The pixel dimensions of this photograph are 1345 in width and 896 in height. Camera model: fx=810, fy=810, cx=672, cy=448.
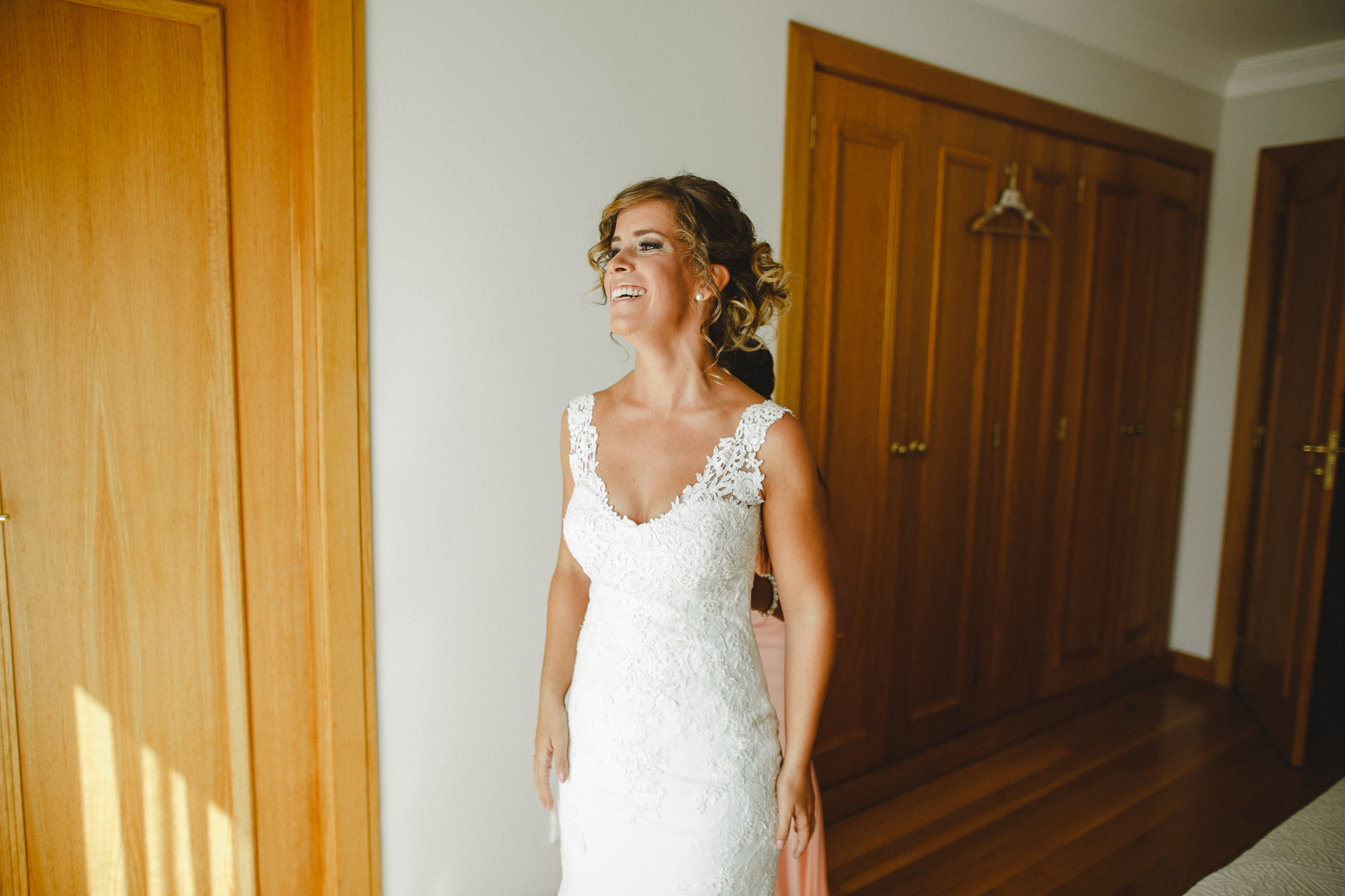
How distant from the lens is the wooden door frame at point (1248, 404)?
3338 millimetres

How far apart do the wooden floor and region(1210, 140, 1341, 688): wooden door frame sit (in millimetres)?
489

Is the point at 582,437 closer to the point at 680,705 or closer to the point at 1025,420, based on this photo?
the point at 680,705

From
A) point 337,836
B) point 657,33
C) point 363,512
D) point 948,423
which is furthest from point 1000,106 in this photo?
point 337,836

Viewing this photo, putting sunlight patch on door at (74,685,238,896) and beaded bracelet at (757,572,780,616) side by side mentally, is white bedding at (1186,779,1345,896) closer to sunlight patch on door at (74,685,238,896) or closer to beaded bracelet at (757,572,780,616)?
beaded bracelet at (757,572,780,616)

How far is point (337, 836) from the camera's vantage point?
1756 millimetres

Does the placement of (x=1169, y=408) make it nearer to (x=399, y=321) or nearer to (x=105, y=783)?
(x=399, y=321)

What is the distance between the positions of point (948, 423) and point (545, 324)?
5.05 ft

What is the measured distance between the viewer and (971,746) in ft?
9.66

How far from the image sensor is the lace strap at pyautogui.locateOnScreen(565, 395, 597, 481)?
4.65 feet

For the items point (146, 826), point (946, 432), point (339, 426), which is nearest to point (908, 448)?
point (946, 432)

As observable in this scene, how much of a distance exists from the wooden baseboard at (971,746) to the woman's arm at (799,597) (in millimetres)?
1360

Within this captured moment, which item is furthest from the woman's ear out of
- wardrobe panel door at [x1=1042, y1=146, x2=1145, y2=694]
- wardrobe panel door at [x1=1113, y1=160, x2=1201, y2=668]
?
wardrobe panel door at [x1=1113, y1=160, x2=1201, y2=668]

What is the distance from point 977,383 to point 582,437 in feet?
6.11

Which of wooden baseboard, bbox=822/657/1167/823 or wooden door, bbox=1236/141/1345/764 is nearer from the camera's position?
wooden baseboard, bbox=822/657/1167/823
